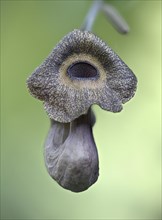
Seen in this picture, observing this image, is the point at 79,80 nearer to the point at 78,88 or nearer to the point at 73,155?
the point at 78,88

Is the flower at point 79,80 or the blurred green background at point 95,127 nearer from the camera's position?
the flower at point 79,80

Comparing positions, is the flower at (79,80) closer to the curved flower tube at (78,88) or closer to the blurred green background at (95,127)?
the curved flower tube at (78,88)

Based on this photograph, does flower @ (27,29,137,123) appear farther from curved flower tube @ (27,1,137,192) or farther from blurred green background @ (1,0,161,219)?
blurred green background @ (1,0,161,219)

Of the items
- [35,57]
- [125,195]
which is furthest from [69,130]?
[125,195]

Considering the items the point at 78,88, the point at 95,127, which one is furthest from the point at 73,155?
the point at 95,127

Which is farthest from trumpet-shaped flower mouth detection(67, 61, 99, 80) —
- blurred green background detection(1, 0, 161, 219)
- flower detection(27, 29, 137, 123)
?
blurred green background detection(1, 0, 161, 219)

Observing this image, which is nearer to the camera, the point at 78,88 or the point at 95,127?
the point at 78,88

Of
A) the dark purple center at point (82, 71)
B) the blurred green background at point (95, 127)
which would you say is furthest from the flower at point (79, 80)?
the blurred green background at point (95, 127)
